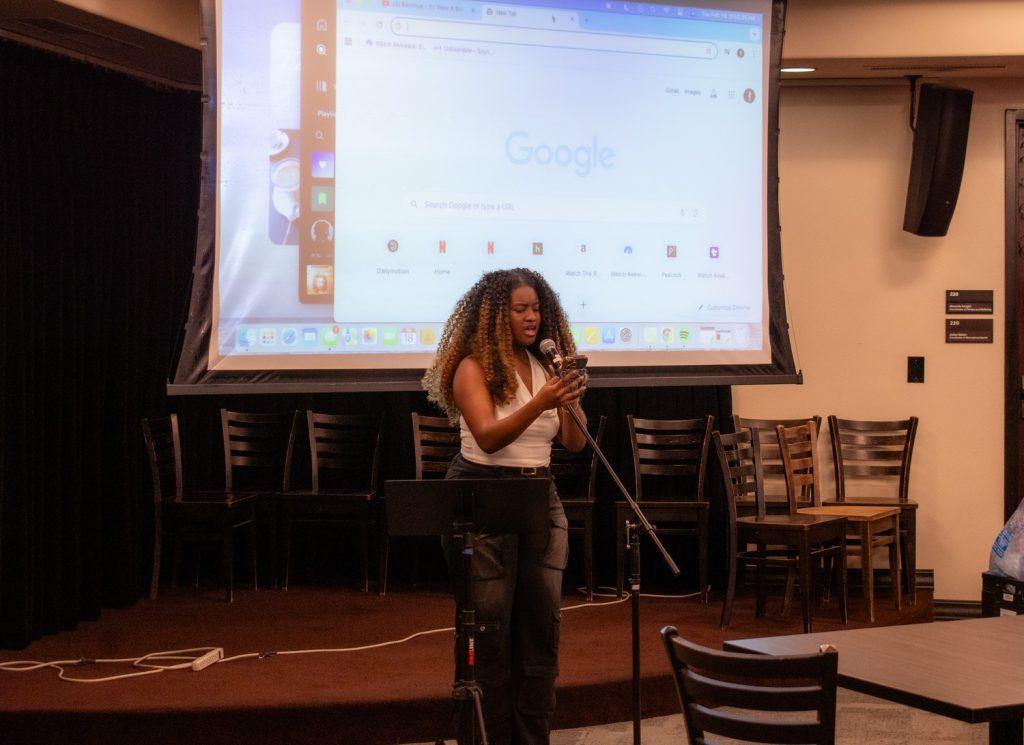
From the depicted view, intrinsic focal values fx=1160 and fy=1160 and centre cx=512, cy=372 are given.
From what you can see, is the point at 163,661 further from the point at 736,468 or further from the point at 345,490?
the point at 736,468

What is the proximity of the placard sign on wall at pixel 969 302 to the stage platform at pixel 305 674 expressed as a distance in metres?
1.81

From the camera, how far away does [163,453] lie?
19.5ft

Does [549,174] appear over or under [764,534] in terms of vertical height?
over

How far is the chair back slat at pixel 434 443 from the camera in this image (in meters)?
5.95

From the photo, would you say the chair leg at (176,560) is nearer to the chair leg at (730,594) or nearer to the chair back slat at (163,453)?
the chair back slat at (163,453)

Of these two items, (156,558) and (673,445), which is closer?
(156,558)

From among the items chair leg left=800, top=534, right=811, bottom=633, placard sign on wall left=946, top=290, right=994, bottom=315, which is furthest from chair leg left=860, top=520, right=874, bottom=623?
placard sign on wall left=946, top=290, right=994, bottom=315

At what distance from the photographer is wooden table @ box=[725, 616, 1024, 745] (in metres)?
1.99

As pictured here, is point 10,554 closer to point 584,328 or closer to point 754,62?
point 584,328

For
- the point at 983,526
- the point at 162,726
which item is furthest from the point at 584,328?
the point at 983,526

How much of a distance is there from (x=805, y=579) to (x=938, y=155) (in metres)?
2.70

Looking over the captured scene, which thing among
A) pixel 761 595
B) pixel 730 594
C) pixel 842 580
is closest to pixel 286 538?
pixel 730 594

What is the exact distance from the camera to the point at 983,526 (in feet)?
21.4

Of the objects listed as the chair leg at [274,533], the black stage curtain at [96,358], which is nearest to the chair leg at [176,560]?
the black stage curtain at [96,358]
